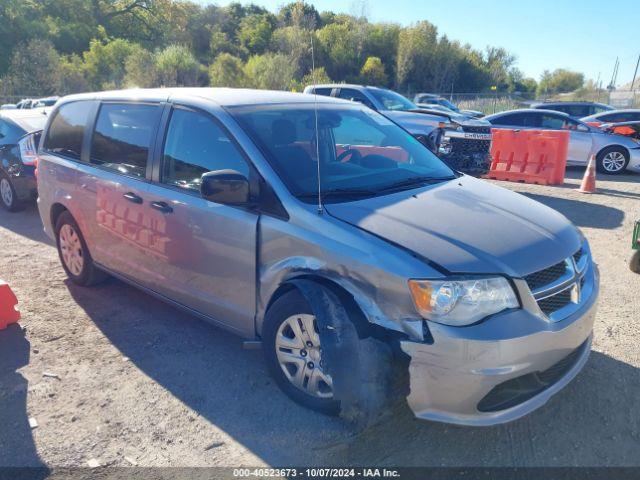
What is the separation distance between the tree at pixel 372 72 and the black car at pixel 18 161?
4831cm

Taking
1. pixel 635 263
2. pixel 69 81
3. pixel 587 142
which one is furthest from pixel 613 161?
pixel 69 81

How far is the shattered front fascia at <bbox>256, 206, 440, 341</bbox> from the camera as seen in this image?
252 cm

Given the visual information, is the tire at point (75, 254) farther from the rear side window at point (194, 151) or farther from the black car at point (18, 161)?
the black car at point (18, 161)

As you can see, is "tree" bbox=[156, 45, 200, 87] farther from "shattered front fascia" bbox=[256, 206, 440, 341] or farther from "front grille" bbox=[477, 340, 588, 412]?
"front grille" bbox=[477, 340, 588, 412]

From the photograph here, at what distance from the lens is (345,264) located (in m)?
2.70

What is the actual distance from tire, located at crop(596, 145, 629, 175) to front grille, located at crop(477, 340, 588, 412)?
→ 1083cm

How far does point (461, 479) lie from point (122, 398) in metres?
2.12

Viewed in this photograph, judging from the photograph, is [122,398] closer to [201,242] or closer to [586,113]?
[201,242]

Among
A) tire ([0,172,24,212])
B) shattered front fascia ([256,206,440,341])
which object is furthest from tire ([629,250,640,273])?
tire ([0,172,24,212])

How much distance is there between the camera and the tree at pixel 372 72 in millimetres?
53344

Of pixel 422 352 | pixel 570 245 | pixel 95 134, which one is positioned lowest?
pixel 422 352

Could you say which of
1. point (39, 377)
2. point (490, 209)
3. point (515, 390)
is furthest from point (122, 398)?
point (490, 209)

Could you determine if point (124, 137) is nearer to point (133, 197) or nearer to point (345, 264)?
point (133, 197)

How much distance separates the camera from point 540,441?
276cm
